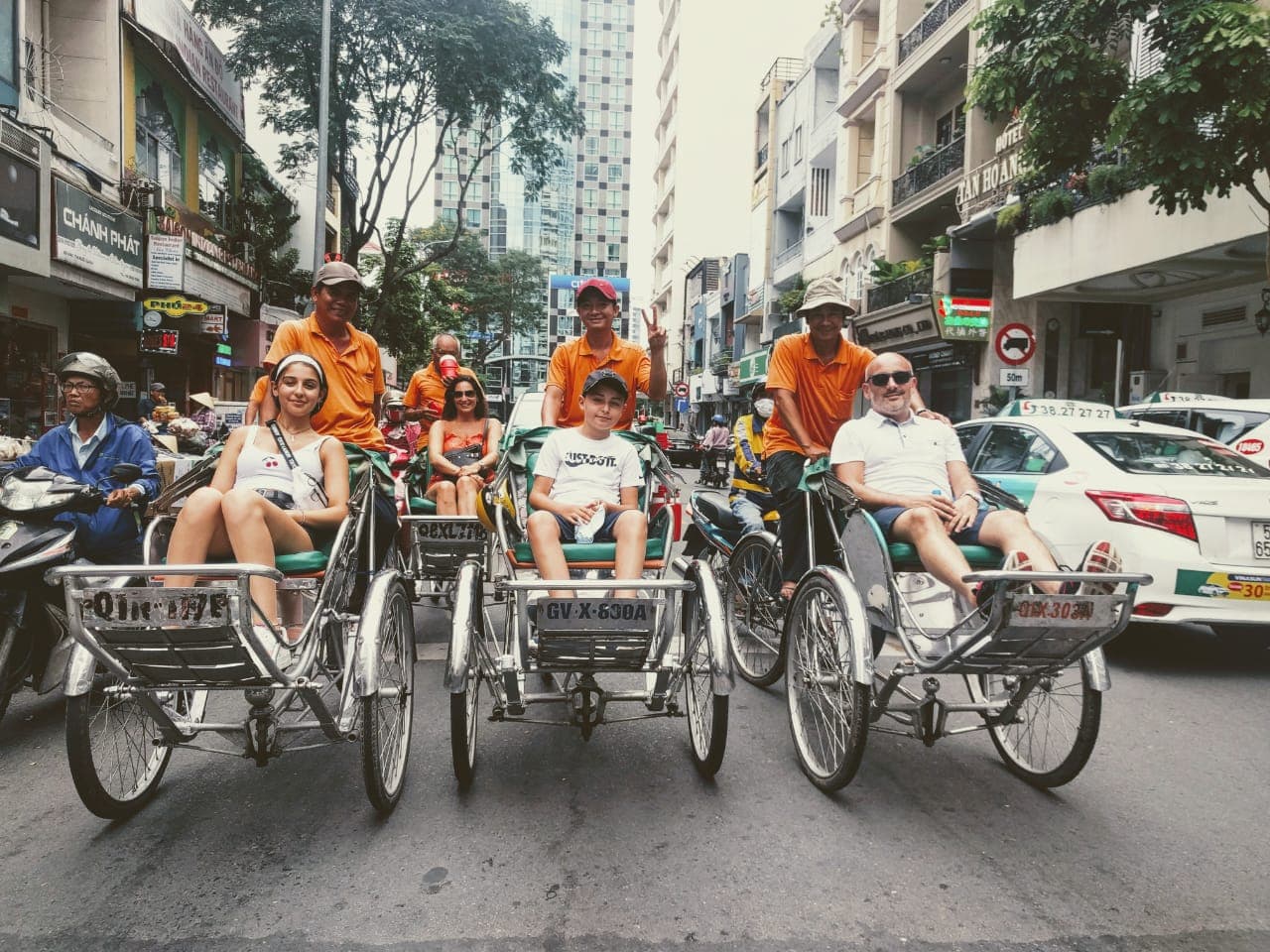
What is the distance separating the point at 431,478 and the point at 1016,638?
4538 millimetres

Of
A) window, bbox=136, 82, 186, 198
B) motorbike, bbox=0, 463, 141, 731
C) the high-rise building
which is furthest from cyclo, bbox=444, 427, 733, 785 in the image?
the high-rise building

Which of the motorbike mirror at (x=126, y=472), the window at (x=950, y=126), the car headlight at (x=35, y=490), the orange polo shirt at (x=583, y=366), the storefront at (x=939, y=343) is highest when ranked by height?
the window at (x=950, y=126)

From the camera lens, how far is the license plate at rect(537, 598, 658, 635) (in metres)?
3.24


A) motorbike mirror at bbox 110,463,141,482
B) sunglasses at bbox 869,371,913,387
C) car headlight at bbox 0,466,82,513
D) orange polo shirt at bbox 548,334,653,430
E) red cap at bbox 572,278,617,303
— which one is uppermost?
red cap at bbox 572,278,617,303

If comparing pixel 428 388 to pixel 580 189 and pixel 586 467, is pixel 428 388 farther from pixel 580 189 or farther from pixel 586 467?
pixel 580 189

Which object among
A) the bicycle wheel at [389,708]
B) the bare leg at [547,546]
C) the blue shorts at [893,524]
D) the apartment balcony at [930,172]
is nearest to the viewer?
the bicycle wheel at [389,708]

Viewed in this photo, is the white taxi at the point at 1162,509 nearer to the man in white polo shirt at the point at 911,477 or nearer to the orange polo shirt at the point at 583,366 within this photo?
the man in white polo shirt at the point at 911,477

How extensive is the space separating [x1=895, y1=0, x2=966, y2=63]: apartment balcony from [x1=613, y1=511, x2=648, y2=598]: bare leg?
1983 cm

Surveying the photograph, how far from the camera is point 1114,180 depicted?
13.1 m

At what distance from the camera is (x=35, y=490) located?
413 cm

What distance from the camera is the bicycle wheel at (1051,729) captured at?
11.2 feet

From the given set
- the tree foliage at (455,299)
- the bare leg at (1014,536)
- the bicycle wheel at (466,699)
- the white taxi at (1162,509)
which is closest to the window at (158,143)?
the tree foliage at (455,299)

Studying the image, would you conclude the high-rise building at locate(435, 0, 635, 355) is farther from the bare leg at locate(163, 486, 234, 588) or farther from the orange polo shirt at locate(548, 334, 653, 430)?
the bare leg at locate(163, 486, 234, 588)

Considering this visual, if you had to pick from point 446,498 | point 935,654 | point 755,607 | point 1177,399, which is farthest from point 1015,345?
point 935,654
